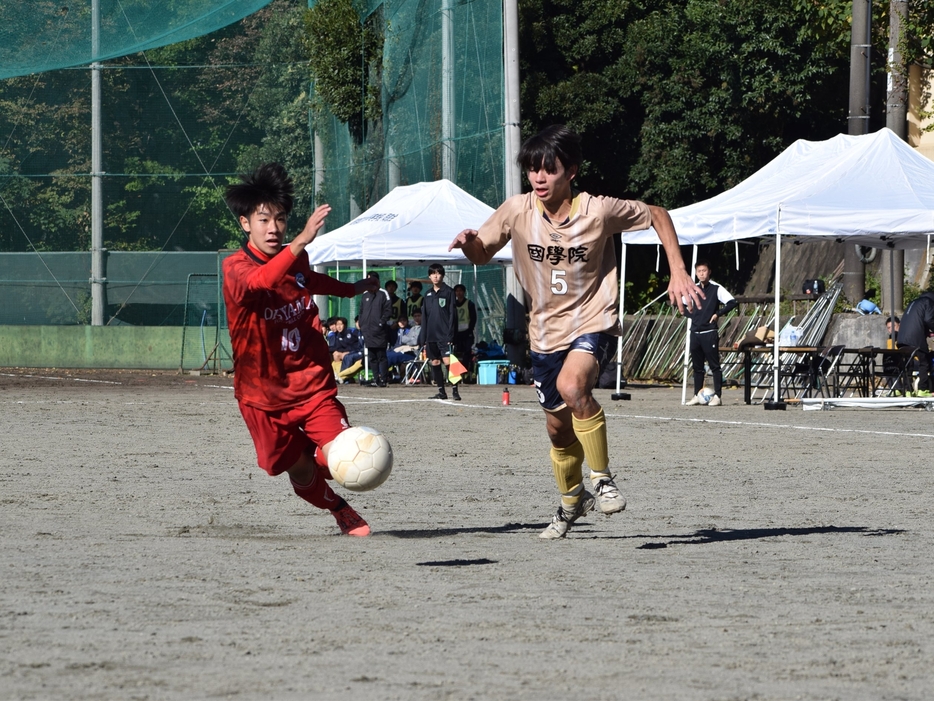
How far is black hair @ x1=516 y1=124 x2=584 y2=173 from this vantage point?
6.72 metres

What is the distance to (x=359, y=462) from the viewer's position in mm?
6453

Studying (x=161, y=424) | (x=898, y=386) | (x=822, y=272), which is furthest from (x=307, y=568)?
(x=822, y=272)

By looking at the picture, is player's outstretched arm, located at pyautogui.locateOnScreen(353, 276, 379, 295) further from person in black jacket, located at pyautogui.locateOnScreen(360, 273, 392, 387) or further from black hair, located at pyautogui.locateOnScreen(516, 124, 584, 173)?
person in black jacket, located at pyautogui.locateOnScreen(360, 273, 392, 387)

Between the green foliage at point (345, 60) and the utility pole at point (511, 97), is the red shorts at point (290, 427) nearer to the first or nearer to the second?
the utility pole at point (511, 97)

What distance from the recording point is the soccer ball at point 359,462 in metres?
6.44

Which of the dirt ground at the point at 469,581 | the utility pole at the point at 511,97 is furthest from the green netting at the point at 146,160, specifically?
the dirt ground at the point at 469,581

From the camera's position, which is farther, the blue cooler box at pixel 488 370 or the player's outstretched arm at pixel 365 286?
the blue cooler box at pixel 488 370

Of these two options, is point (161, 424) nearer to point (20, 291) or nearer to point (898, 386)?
point (898, 386)

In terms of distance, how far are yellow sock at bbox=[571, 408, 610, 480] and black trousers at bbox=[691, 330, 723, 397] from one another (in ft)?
39.2

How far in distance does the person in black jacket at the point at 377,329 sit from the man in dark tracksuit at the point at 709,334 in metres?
5.78

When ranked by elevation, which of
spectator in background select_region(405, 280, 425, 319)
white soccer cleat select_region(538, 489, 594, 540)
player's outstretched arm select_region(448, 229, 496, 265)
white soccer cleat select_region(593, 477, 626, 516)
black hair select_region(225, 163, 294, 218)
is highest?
black hair select_region(225, 163, 294, 218)

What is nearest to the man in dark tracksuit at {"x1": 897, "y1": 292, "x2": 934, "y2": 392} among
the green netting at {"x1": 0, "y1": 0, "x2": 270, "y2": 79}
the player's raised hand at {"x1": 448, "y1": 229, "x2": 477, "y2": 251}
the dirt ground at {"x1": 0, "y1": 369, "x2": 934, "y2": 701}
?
the dirt ground at {"x1": 0, "y1": 369, "x2": 934, "y2": 701}

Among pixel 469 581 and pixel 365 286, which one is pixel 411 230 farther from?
pixel 469 581

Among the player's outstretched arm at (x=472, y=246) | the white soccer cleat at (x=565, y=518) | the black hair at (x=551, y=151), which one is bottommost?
the white soccer cleat at (x=565, y=518)
